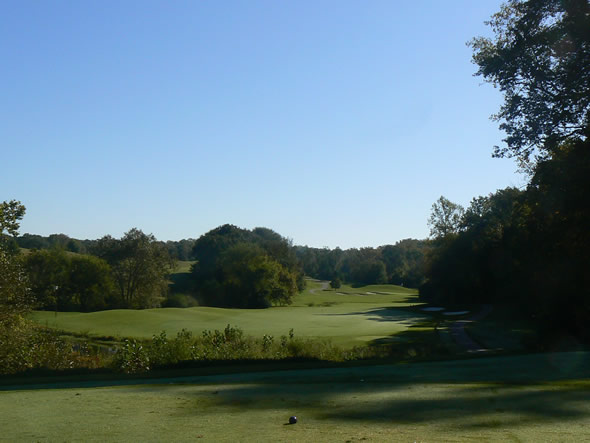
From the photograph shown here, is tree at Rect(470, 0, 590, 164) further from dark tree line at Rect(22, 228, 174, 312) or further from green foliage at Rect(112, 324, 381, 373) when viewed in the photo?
dark tree line at Rect(22, 228, 174, 312)

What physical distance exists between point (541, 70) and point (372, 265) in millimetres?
105046

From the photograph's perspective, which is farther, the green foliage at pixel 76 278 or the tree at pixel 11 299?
the green foliage at pixel 76 278

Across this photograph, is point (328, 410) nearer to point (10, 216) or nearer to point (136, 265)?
point (10, 216)

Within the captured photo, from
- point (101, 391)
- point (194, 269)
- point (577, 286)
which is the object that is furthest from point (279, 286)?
point (101, 391)

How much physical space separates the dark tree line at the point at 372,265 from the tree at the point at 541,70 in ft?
269

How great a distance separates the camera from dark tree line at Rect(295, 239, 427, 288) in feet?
394

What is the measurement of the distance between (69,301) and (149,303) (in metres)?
9.57

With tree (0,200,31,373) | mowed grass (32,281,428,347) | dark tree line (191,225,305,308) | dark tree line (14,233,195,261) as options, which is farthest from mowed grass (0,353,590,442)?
dark tree line (14,233,195,261)

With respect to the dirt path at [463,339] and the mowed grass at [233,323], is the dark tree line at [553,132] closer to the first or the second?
the dirt path at [463,339]

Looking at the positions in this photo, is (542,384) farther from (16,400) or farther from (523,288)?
(523,288)

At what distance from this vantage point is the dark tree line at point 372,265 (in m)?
120

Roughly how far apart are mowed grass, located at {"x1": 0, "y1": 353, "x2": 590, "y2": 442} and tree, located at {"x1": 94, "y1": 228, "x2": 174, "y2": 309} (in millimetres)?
61340

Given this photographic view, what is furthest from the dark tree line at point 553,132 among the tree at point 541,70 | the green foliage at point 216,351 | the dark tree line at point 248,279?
the dark tree line at point 248,279

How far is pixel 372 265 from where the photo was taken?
12469 cm
